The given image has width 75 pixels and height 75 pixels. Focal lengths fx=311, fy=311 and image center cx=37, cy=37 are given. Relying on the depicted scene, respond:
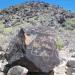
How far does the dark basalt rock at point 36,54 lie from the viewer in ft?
26.0

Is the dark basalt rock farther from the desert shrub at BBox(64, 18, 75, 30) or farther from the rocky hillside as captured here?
the desert shrub at BBox(64, 18, 75, 30)

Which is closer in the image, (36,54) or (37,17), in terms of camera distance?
(36,54)

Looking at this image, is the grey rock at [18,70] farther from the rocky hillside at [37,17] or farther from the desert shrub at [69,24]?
the desert shrub at [69,24]

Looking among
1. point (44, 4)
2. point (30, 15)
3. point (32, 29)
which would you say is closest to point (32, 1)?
point (44, 4)

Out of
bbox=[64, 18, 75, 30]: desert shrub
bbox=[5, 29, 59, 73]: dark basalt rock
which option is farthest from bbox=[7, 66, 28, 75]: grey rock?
bbox=[64, 18, 75, 30]: desert shrub

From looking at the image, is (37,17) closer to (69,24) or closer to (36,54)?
(69,24)


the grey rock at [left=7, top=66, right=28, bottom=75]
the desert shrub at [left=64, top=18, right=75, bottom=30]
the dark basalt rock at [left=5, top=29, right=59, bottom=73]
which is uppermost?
the desert shrub at [left=64, top=18, right=75, bottom=30]

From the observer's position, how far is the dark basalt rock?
7.91 metres

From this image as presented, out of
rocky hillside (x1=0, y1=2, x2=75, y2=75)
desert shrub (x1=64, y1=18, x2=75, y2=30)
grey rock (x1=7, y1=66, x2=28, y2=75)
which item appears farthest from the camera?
desert shrub (x1=64, y1=18, x2=75, y2=30)

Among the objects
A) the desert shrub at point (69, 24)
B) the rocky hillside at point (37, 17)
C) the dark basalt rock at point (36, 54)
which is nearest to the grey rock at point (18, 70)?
the dark basalt rock at point (36, 54)

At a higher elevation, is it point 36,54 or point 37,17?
point 37,17

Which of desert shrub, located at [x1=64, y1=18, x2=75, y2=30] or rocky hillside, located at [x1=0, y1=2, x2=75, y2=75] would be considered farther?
desert shrub, located at [x1=64, y1=18, x2=75, y2=30]

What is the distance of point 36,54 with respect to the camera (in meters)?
7.96

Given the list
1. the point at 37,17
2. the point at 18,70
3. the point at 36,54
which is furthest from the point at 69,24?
the point at 18,70
